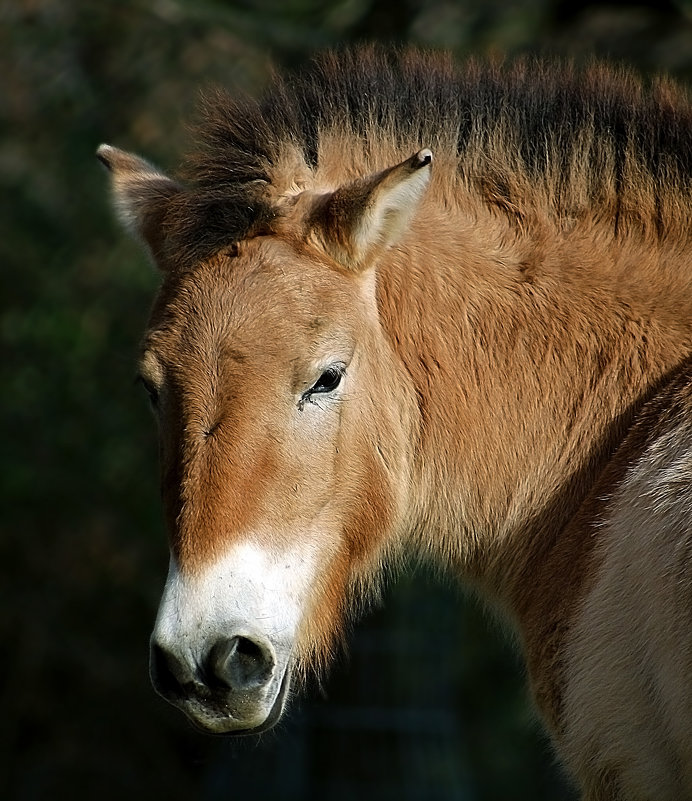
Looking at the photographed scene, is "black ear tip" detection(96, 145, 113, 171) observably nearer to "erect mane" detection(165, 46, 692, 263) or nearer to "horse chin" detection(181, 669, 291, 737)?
"erect mane" detection(165, 46, 692, 263)

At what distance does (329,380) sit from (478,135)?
117 centimetres

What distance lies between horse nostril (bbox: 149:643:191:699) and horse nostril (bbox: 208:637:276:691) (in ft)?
0.29

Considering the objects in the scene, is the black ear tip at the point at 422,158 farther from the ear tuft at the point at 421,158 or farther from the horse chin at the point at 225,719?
the horse chin at the point at 225,719

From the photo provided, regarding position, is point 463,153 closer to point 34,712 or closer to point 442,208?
point 442,208

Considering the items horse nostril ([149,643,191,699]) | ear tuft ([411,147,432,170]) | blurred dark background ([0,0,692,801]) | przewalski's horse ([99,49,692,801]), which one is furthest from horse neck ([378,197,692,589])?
blurred dark background ([0,0,692,801])

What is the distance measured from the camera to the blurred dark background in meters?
8.67

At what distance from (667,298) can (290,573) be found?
5.16 feet

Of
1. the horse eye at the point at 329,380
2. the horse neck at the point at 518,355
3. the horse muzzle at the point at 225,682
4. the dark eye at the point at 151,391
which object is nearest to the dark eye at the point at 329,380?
the horse eye at the point at 329,380

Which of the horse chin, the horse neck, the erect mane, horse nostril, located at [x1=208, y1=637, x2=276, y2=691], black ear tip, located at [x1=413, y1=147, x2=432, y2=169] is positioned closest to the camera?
horse nostril, located at [x1=208, y1=637, x2=276, y2=691]

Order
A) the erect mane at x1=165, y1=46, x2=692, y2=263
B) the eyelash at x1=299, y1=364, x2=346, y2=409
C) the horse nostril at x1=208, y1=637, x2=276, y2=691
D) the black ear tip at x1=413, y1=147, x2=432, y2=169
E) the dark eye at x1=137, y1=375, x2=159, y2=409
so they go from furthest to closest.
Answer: the erect mane at x1=165, y1=46, x2=692, y2=263, the dark eye at x1=137, y1=375, x2=159, y2=409, the eyelash at x1=299, y1=364, x2=346, y2=409, the black ear tip at x1=413, y1=147, x2=432, y2=169, the horse nostril at x1=208, y1=637, x2=276, y2=691

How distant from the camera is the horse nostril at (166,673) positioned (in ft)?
10.5

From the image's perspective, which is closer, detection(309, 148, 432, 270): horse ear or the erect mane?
detection(309, 148, 432, 270): horse ear

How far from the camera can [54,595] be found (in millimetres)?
10297

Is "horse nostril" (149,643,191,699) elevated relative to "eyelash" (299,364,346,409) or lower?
lower
